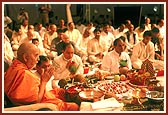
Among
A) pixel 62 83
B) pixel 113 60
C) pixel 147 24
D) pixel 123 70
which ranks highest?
pixel 147 24

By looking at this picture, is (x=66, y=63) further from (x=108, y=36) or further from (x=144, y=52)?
(x=144, y=52)

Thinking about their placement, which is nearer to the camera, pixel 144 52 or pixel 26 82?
pixel 26 82

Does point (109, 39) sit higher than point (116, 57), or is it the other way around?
point (109, 39)

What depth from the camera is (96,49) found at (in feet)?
12.7

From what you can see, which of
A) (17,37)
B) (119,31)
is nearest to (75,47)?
(119,31)

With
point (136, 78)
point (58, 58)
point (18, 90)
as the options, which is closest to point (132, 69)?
point (136, 78)

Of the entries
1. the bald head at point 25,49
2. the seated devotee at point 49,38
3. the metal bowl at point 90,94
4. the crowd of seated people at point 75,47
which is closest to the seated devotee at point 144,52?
the crowd of seated people at point 75,47

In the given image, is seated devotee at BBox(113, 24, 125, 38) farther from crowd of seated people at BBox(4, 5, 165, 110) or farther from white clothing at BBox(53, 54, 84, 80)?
white clothing at BBox(53, 54, 84, 80)

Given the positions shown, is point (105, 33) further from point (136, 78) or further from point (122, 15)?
point (136, 78)

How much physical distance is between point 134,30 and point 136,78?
1.51 ft

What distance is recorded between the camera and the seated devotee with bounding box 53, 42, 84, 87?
150 inches

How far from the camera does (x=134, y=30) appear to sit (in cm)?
388

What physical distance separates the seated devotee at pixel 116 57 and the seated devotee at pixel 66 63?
0.79 ft

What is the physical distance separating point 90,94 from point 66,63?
369mm
